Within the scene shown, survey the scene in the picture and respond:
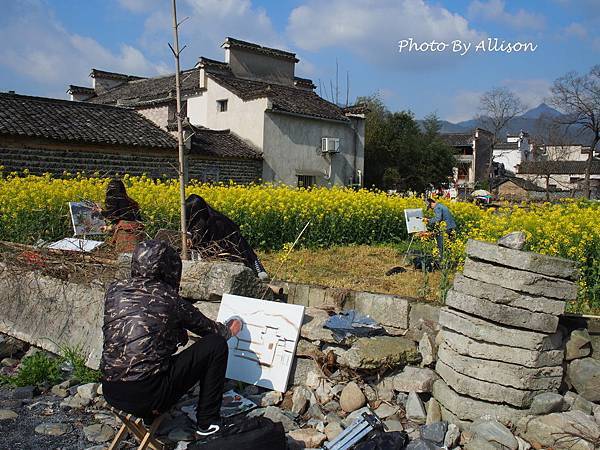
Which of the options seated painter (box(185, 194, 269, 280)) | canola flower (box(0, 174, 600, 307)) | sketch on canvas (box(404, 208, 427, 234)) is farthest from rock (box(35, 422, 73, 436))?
sketch on canvas (box(404, 208, 427, 234))

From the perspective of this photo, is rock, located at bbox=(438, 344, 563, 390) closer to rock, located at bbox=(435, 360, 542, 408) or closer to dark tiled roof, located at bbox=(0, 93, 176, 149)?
rock, located at bbox=(435, 360, 542, 408)

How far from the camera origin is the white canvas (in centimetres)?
470

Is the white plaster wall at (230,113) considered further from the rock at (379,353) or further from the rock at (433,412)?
the rock at (433,412)

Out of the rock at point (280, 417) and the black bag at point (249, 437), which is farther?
the rock at point (280, 417)

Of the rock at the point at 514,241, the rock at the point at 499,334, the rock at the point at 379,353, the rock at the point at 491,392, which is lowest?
the rock at the point at 491,392

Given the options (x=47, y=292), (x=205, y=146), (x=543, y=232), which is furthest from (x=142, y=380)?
(x=205, y=146)

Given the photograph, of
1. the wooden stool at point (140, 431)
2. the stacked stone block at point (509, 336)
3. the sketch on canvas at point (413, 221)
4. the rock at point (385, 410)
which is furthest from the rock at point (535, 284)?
the sketch on canvas at point (413, 221)

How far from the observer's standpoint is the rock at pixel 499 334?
4.05 m

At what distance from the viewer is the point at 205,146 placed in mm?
20891

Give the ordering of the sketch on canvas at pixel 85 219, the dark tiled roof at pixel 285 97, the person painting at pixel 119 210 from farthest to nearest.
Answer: the dark tiled roof at pixel 285 97, the sketch on canvas at pixel 85 219, the person painting at pixel 119 210

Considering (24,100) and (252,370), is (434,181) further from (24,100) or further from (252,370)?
(252,370)

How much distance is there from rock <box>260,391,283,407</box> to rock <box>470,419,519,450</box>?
1.49 metres

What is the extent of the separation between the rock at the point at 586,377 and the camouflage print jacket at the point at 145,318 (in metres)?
2.85

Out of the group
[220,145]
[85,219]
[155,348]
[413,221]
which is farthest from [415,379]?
[220,145]
